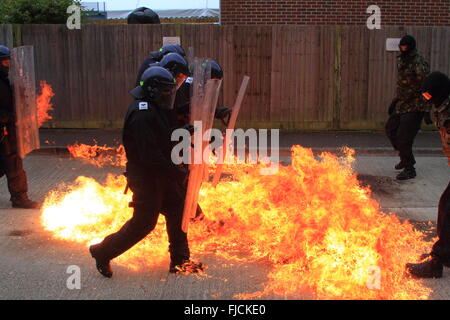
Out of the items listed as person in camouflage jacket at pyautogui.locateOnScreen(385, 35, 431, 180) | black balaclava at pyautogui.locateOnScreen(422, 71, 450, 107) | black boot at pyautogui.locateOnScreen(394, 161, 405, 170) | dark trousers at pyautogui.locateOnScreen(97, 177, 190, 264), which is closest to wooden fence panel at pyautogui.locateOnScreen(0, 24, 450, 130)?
black boot at pyautogui.locateOnScreen(394, 161, 405, 170)

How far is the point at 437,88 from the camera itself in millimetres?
5004

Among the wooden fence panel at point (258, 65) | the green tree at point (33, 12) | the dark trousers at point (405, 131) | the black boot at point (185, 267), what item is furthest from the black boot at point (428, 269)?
the green tree at point (33, 12)

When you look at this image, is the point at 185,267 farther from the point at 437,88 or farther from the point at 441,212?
the point at 437,88

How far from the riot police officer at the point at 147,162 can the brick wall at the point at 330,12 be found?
8256 mm

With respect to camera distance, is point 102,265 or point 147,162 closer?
point 147,162

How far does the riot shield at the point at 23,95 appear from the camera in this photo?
677 cm

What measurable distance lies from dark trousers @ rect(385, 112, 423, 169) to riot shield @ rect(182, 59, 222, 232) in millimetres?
3606

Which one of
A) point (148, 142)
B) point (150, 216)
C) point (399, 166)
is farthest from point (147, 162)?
point (399, 166)

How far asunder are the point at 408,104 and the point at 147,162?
486cm

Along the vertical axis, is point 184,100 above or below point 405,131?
above

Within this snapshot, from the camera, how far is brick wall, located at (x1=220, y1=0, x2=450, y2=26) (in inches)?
499

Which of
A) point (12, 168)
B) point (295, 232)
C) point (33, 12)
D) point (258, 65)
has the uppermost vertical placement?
point (33, 12)

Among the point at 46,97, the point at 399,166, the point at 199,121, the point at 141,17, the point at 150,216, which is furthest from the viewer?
the point at 141,17

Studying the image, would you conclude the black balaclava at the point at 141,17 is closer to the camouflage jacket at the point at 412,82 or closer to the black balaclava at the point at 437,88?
the camouflage jacket at the point at 412,82
